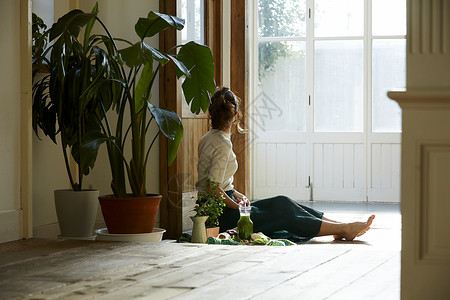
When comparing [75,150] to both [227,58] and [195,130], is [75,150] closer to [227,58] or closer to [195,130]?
[195,130]

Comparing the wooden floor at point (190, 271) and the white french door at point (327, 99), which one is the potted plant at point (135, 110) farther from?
the white french door at point (327, 99)

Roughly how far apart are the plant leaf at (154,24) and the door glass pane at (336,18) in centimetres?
368

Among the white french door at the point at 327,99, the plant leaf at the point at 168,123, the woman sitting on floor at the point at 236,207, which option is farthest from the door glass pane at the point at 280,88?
the plant leaf at the point at 168,123

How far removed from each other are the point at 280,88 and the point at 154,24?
3.68 m

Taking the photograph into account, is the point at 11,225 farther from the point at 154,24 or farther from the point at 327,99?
the point at 327,99

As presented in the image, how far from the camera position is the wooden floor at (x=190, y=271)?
7.72ft

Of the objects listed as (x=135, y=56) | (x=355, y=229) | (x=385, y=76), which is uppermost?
(x=385, y=76)

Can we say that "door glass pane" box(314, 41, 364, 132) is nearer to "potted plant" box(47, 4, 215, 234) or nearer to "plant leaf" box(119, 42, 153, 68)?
"potted plant" box(47, 4, 215, 234)

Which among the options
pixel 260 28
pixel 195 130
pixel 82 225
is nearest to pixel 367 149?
pixel 260 28

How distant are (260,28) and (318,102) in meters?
0.91

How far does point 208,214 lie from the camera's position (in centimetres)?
420

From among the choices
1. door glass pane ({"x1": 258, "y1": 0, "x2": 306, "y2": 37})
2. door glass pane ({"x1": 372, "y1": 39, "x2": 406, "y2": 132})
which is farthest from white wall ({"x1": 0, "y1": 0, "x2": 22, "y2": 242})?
door glass pane ({"x1": 372, "y1": 39, "x2": 406, "y2": 132})

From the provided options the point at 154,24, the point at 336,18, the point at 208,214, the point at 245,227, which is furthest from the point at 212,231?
the point at 336,18

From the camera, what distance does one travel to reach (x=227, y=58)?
19.8ft
